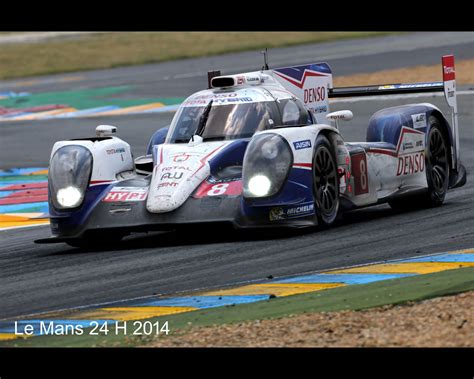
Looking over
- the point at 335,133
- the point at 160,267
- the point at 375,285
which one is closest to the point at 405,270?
the point at 375,285

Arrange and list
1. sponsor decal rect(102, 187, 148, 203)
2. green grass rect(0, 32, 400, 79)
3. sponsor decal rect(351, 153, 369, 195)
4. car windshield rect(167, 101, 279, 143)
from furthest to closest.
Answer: green grass rect(0, 32, 400, 79)
sponsor decal rect(351, 153, 369, 195)
car windshield rect(167, 101, 279, 143)
sponsor decal rect(102, 187, 148, 203)

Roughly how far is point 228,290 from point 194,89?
2340 centimetres

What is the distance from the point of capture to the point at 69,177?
1320cm

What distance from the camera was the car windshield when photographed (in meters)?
13.5

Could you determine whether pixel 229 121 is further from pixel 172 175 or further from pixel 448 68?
pixel 448 68

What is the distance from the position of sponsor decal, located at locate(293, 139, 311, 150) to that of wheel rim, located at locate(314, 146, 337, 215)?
19 centimetres

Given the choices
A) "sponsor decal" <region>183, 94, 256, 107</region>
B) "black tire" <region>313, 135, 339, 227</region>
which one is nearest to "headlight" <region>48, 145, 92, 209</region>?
"sponsor decal" <region>183, 94, 256, 107</region>

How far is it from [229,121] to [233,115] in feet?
0.27

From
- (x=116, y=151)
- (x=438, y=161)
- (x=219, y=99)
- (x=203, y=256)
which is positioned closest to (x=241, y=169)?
(x=219, y=99)

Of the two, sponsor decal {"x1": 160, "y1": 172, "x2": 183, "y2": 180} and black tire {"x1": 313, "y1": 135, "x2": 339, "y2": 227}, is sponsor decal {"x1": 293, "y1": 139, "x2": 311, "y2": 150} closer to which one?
black tire {"x1": 313, "y1": 135, "x2": 339, "y2": 227}

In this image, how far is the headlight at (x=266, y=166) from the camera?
41.2 ft

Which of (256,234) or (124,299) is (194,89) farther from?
(124,299)

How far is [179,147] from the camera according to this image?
13.3m

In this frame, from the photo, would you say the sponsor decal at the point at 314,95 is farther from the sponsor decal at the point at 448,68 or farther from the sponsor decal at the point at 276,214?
the sponsor decal at the point at 276,214
